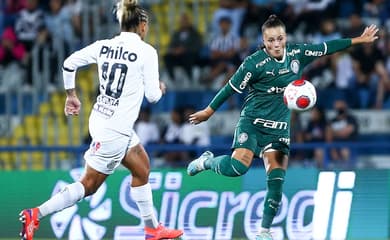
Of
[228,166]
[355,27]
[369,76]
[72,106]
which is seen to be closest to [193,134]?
[369,76]

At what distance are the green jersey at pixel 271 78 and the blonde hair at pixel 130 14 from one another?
1176 millimetres

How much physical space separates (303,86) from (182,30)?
319 inches

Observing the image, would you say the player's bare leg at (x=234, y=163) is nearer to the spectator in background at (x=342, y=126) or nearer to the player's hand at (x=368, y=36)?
the player's hand at (x=368, y=36)

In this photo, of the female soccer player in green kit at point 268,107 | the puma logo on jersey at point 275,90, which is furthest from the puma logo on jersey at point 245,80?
the puma logo on jersey at point 275,90

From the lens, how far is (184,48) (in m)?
20.3

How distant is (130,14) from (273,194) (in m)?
2.21

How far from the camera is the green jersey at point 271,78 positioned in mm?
12766

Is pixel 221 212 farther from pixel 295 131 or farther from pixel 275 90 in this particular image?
pixel 295 131

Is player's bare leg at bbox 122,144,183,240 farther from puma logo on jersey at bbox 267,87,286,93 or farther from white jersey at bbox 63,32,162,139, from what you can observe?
puma logo on jersey at bbox 267,87,286,93

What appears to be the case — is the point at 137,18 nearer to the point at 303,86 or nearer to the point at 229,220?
the point at 303,86

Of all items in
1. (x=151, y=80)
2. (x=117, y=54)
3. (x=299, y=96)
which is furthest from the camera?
(x=299, y=96)

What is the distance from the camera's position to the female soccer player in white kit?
12094 millimetres

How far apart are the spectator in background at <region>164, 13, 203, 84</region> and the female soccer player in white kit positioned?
8.00 meters

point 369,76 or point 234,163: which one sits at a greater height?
point 369,76
